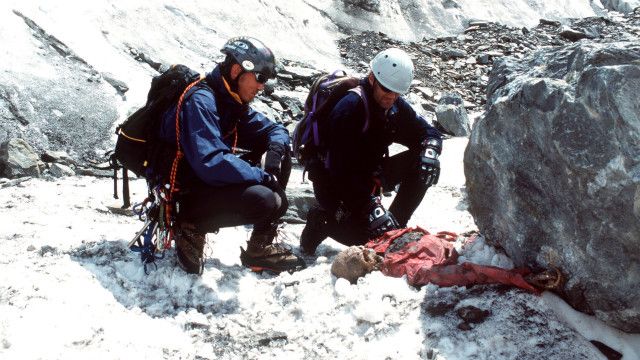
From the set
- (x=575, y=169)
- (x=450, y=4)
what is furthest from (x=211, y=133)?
(x=450, y=4)

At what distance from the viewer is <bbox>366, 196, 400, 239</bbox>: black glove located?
187 inches

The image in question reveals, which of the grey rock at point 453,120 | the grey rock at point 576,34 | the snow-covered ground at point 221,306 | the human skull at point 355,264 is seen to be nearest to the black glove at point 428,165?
the snow-covered ground at point 221,306

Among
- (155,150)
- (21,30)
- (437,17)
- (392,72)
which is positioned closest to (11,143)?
(21,30)

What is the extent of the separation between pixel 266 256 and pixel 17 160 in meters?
3.75

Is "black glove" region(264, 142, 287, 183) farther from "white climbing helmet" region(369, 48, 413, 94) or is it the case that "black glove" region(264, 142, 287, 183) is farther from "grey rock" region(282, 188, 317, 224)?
"grey rock" region(282, 188, 317, 224)

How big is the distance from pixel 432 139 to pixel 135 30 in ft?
24.0

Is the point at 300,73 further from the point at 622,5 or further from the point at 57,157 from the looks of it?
the point at 622,5

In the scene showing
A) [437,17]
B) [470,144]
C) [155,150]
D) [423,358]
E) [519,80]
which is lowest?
[437,17]

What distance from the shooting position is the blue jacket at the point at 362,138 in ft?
16.2

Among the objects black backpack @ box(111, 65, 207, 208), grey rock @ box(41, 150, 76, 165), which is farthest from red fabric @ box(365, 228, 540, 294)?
grey rock @ box(41, 150, 76, 165)

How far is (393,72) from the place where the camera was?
4.95 metres

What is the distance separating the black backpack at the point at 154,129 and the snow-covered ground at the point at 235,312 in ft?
2.24

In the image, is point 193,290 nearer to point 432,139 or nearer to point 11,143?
point 432,139

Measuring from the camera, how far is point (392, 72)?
4.95m
